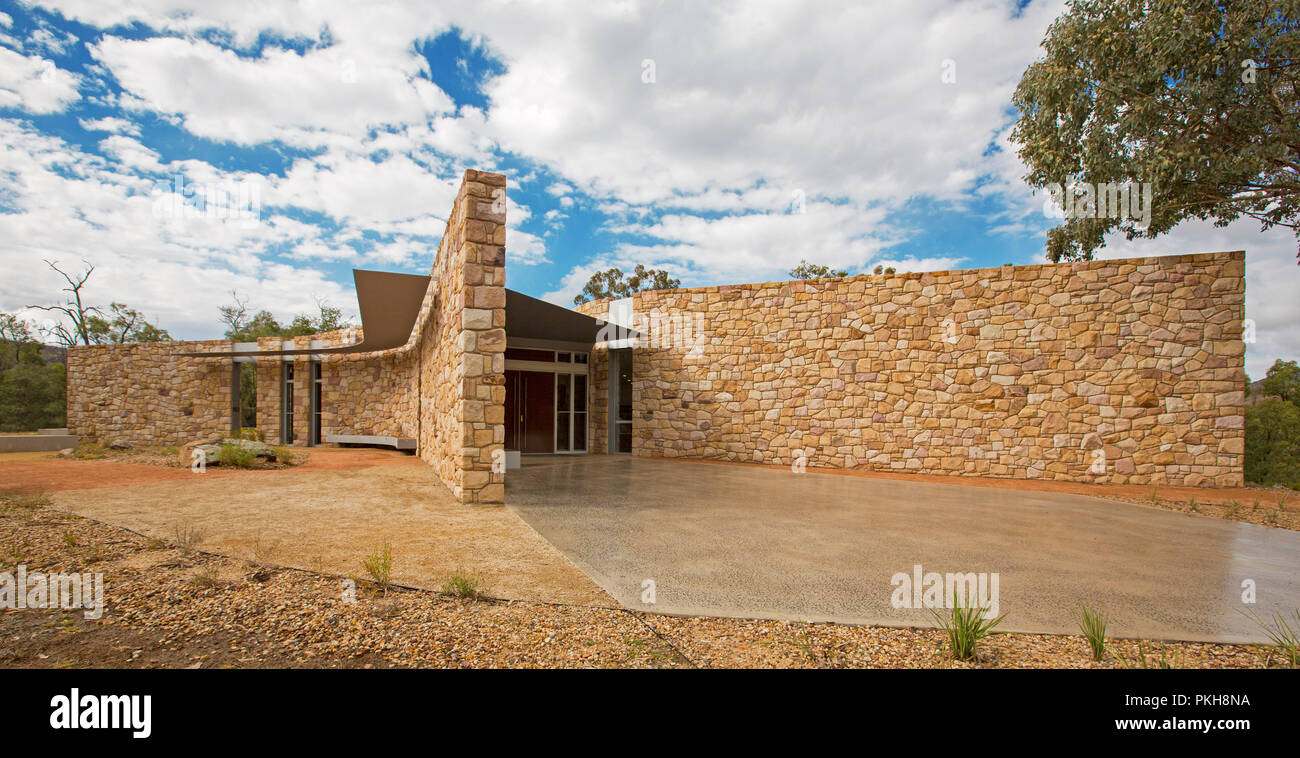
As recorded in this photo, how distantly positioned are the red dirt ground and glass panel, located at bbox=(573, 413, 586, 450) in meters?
4.09

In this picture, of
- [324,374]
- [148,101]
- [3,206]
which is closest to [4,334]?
[3,206]

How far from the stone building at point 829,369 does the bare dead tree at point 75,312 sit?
16.9 m

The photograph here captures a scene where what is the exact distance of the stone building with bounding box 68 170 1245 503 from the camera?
7430mm

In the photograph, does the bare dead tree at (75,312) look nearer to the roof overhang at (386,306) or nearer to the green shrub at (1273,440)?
the roof overhang at (386,306)

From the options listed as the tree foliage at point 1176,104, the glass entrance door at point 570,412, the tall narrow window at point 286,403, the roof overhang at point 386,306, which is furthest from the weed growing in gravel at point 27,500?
the tree foliage at point 1176,104

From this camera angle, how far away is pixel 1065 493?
8.47m

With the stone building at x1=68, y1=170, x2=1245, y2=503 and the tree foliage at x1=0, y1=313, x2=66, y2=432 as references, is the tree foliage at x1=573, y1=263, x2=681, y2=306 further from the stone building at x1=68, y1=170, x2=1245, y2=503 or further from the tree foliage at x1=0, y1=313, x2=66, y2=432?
the tree foliage at x1=0, y1=313, x2=66, y2=432

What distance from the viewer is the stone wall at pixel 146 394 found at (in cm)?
1638

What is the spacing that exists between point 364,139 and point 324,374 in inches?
338

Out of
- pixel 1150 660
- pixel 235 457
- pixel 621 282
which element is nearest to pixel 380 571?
pixel 1150 660

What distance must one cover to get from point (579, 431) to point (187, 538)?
992 centimetres
